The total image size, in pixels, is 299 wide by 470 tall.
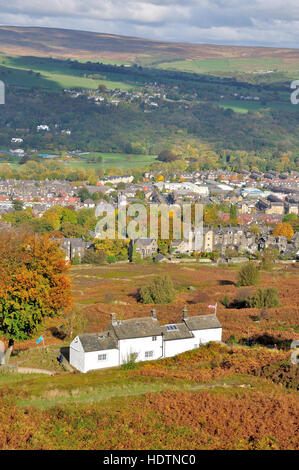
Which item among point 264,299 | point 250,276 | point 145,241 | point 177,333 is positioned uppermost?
point 177,333

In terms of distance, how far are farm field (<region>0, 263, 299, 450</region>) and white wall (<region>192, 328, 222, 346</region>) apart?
2.26ft

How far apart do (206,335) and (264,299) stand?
16.8 metres

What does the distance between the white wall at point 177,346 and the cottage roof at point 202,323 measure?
0.83 meters

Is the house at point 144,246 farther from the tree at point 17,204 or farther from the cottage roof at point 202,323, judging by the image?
the cottage roof at point 202,323

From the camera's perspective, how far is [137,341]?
3412 centimetres

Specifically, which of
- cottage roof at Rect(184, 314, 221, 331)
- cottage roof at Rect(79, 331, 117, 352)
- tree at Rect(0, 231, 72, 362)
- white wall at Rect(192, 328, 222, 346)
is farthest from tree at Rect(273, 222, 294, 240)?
cottage roof at Rect(79, 331, 117, 352)

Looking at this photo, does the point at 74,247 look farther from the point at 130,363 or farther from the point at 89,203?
the point at 130,363

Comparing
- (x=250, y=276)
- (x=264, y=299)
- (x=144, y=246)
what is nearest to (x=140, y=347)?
(x=264, y=299)

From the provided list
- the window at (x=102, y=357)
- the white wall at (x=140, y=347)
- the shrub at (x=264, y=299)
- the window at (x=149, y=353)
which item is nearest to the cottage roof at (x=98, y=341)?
the window at (x=102, y=357)

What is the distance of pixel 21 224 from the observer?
109 m

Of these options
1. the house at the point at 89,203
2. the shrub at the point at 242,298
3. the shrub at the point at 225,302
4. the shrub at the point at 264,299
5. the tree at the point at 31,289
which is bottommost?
the house at the point at 89,203

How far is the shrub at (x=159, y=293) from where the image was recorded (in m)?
57.0

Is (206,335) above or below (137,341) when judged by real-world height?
below
